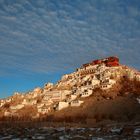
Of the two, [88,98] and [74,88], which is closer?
[88,98]

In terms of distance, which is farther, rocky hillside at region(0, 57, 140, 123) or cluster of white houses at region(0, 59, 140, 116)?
cluster of white houses at region(0, 59, 140, 116)

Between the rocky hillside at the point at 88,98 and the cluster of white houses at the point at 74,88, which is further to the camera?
the cluster of white houses at the point at 74,88

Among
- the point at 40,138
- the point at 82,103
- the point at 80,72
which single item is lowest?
the point at 40,138

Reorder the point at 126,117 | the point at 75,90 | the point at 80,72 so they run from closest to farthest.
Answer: the point at 126,117 < the point at 75,90 < the point at 80,72

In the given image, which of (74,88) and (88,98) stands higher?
(74,88)

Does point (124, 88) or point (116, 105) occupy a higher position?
point (124, 88)

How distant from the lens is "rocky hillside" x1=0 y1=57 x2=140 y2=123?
7738cm

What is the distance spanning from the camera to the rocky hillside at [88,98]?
254 ft

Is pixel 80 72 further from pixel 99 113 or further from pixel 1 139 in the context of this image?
pixel 1 139

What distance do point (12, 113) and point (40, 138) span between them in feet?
261

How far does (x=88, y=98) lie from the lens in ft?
307

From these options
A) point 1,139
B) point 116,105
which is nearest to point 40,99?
point 116,105

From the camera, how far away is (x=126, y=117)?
68938 millimetres

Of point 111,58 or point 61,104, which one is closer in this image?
point 61,104
